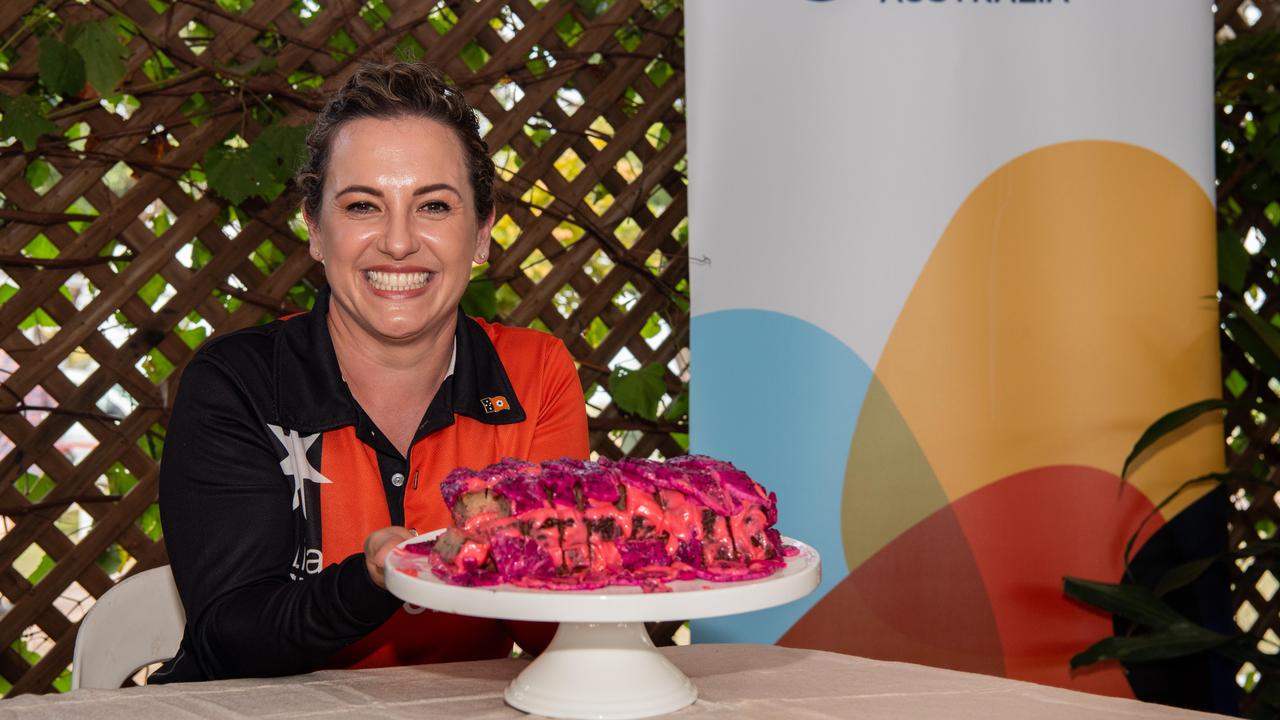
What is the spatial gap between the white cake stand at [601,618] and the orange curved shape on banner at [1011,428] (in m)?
0.82

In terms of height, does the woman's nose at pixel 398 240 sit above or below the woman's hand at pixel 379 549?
above

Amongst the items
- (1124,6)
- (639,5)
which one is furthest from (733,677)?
(639,5)

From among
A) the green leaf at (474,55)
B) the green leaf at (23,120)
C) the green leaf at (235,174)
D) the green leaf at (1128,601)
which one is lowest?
the green leaf at (1128,601)

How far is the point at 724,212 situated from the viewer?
1.89m

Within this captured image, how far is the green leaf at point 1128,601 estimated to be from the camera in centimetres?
176

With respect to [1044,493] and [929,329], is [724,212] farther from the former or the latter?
[1044,493]

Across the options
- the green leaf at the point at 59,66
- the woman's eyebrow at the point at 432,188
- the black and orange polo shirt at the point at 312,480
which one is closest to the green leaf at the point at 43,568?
the green leaf at the point at 59,66

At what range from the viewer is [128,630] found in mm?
1326

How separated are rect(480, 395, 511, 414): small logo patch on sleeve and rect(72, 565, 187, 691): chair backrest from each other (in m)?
0.40

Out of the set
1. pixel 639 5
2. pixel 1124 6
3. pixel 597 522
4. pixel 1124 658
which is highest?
pixel 639 5

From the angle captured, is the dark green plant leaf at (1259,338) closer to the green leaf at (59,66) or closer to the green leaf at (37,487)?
the green leaf at (59,66)

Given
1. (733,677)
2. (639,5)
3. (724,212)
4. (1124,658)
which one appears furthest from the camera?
(639,5)

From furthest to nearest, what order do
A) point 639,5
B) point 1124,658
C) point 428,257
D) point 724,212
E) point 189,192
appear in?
point 639,5 → point 189,192 → point 724,212 → point 1124,658 → point 428,257

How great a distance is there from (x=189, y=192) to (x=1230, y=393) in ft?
7.28
